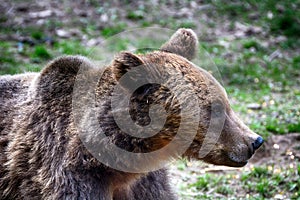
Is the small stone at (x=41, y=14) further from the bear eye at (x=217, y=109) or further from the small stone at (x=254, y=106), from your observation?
the bear eye at (x=217, y=109)

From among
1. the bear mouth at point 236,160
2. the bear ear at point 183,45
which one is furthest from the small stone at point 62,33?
the bear mouth at point 236,160

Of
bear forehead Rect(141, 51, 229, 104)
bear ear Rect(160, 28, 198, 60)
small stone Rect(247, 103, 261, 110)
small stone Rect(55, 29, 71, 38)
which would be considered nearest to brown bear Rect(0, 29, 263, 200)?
bear forehead Rect(141, 51, 229, 104)

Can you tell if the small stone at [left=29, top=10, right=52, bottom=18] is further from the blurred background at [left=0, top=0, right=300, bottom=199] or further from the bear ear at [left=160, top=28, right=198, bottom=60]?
the bear ear at [left=160, top=28, right=198, bottom=60]

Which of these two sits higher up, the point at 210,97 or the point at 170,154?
the point at 210,97

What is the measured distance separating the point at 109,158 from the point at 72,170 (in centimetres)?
29

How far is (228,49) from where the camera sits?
1116 cm

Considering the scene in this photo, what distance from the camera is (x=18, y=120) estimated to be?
184 inches

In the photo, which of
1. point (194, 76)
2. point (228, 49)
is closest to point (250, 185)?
point (194, 76)

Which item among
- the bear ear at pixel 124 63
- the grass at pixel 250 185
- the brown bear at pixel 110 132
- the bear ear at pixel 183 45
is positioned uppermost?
the bear ear at pixel 124 63

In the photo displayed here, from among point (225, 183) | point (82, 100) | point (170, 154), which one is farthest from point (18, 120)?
point (225, 183)

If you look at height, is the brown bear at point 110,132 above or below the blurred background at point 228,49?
above

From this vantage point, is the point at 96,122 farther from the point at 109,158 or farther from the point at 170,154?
the point at 170,154

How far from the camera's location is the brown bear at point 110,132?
4254 mm

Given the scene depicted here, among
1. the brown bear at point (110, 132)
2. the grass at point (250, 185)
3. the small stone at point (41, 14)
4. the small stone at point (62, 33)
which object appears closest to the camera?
the brown bear at point (110, 132)
